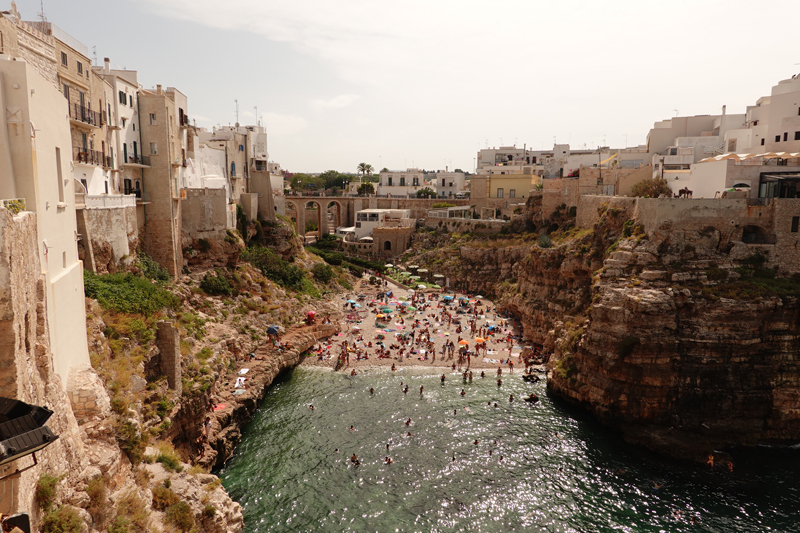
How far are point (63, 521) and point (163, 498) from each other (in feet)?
16.8

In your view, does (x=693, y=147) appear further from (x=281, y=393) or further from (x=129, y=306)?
(x=129, y=306)

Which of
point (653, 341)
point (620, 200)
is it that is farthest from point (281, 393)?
point (620, 200)

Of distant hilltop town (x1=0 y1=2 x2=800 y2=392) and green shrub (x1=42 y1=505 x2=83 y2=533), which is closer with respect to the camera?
green shrub (x1=42 y1=505 x2=83 y2=533)

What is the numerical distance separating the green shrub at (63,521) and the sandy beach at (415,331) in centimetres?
2371

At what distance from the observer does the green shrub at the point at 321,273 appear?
49.6 meters

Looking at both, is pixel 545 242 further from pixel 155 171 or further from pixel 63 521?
pixel 63 521

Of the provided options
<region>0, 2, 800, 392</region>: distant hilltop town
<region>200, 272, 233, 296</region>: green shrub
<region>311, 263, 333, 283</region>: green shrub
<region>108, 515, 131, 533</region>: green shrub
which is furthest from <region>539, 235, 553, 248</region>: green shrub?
<region>108, 515, 131, 533</region>: green shrub

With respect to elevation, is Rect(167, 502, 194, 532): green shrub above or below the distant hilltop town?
below

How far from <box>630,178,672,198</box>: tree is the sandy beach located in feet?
48.1

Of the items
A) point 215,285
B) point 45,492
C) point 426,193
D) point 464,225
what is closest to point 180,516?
point 45,492

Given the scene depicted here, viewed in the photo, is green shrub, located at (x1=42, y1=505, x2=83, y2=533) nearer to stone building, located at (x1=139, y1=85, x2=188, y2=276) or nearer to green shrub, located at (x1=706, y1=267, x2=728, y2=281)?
stone building, located at (x1=139, y1=85, x2=188, y2=276)

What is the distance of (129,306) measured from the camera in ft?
73.6

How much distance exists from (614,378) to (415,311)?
21.9 m

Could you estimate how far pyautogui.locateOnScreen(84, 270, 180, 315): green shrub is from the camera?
21734 mm
